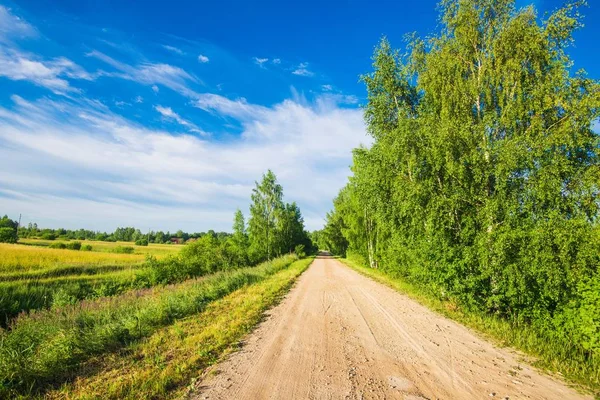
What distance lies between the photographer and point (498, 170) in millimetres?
9367

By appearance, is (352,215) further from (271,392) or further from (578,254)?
(271,392)

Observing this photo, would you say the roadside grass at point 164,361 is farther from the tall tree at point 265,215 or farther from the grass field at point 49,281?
the tall tree at point 265,215

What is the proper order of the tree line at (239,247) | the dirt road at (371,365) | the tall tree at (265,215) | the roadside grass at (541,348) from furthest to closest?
the tall tree at (265,215) < the tree line at (239,247) < the roadside grass at (541,348) < the dirt road at (371,365)

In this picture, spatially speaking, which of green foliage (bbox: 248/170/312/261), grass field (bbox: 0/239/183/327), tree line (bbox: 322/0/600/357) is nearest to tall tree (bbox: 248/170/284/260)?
green foliage (bbox: 248/170/312/261)

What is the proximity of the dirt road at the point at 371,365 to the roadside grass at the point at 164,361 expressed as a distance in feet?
1.34

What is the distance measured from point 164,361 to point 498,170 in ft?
36.6

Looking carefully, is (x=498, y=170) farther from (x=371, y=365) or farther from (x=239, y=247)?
(x=239, y=247)

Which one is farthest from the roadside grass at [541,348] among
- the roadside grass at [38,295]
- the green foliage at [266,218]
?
the green foliage at [266,218]

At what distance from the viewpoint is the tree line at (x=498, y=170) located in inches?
320


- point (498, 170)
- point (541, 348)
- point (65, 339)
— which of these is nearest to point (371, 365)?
point (541, 348)

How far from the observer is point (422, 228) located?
12.1 metres

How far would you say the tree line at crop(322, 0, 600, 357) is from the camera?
26.6ft

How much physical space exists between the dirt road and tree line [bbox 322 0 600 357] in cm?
262

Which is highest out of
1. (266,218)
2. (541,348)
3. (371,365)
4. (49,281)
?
(266,218)
